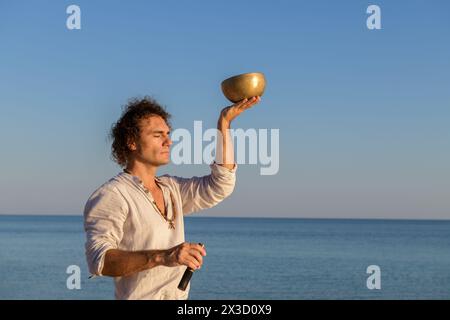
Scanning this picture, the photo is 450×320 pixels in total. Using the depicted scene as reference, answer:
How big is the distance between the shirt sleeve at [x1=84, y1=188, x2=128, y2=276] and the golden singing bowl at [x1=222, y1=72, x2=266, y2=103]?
→ 2.25 ft

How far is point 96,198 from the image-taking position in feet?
10.8

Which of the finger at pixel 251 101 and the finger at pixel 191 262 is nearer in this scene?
the finger at pixel 191 262

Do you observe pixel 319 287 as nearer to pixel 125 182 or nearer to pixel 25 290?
pixel 25 290

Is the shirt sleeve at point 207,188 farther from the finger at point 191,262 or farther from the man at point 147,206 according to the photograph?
the finger at point 191,262

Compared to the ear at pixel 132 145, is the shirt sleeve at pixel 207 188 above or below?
below

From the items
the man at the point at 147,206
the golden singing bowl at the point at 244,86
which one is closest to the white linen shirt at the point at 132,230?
the man at the point at 147,206

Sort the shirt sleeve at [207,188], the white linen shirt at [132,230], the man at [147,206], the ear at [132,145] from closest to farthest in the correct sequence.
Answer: the man at [147,206], the white linen shirt at [132,230], the ear at [132,145], the shirt sleeve at [207,188]

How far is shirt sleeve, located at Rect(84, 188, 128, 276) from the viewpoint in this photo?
318cm

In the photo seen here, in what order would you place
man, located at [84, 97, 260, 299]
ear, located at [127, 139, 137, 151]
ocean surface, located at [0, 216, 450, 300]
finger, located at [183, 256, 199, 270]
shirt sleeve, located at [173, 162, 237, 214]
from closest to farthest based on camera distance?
finger, located at [183, 256, 199, 270] → man, located at [84, 97, 260, 299] → ear, located at [127, 139, 137, 151] → shirt sleeve, located at [173, 162, 237, 214] → ocean surface, located at [0, 216, 450, 300]

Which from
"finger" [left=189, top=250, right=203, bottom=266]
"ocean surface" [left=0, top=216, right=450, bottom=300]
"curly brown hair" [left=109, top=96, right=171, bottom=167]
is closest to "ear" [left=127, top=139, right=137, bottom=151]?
"curly brown hair" [left=109, top=96, right=171, bottom=167]

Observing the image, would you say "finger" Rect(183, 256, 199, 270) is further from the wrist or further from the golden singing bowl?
the golden singing bowl

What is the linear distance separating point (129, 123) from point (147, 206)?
0.40 meters

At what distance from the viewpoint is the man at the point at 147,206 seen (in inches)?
123

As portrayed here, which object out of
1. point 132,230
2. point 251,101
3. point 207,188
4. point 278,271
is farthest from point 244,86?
point 278,271
